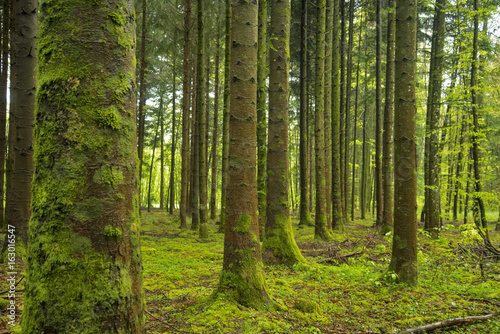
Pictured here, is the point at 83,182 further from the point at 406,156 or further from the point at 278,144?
the point at 278,144

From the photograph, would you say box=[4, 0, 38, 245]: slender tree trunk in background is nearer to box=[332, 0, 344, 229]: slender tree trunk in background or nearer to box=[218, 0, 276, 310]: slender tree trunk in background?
box=[218, 0, 276, 310]: slender tree trunk in background

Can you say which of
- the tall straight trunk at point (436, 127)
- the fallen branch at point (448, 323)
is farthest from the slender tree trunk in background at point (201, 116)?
the fallen branch at point (448, 323)

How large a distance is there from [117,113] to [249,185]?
2.30 metres

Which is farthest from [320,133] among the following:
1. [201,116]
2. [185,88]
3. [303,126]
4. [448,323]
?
[448,323]

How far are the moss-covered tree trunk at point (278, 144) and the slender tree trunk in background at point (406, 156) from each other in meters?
2.32

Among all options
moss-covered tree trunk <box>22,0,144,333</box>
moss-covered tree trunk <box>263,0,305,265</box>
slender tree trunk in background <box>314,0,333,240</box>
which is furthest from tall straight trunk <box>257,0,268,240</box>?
moss-covered tree trunk <box>22,0,144,333</box>

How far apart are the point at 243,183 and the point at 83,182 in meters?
A: 2.34

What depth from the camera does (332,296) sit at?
184 inches

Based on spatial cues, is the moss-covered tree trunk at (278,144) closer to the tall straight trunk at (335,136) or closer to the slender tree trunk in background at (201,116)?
the slender tree trunk in background at (201,116)

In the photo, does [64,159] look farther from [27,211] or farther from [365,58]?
[365,58]

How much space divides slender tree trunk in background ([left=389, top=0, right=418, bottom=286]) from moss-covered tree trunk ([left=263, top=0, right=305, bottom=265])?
91.5 inches

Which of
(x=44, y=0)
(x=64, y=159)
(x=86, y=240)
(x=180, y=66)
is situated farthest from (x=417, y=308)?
(x=180, y=66)

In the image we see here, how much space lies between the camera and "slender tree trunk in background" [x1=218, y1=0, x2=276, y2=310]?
3.54m

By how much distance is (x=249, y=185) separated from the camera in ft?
12.1
